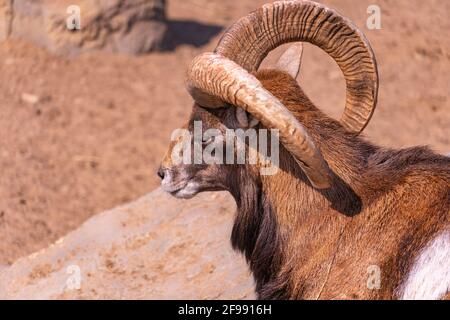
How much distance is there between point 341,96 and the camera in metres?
14.9

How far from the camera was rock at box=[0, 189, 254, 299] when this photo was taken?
364 inches

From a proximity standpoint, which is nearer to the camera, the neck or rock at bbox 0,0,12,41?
the neck

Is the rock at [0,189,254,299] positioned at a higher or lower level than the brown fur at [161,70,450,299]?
lower

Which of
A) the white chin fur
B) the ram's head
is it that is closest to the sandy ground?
the ram's head

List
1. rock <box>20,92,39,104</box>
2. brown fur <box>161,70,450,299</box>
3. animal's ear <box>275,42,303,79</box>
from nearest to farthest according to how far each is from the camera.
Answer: brown fur <box>161,70,450,299</box> < animal's ear <box>275,42,303,79</box> < rock <box>20,92,39,104</box>

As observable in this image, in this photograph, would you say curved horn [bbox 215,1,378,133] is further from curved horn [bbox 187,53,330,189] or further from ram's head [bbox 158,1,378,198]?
curved horn [bbox 187,53,330,189]

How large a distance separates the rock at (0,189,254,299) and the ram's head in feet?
5.56

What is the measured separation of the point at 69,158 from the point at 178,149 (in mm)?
6571

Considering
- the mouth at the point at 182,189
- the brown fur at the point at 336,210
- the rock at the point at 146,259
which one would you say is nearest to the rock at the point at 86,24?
the rock at the point at 146,259

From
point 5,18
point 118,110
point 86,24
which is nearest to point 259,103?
point 118,110

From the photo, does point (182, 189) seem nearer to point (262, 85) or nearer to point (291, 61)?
point (262, 85)

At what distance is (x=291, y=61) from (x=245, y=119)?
1.22 meters

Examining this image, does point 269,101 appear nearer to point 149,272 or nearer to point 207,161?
point 207,161
